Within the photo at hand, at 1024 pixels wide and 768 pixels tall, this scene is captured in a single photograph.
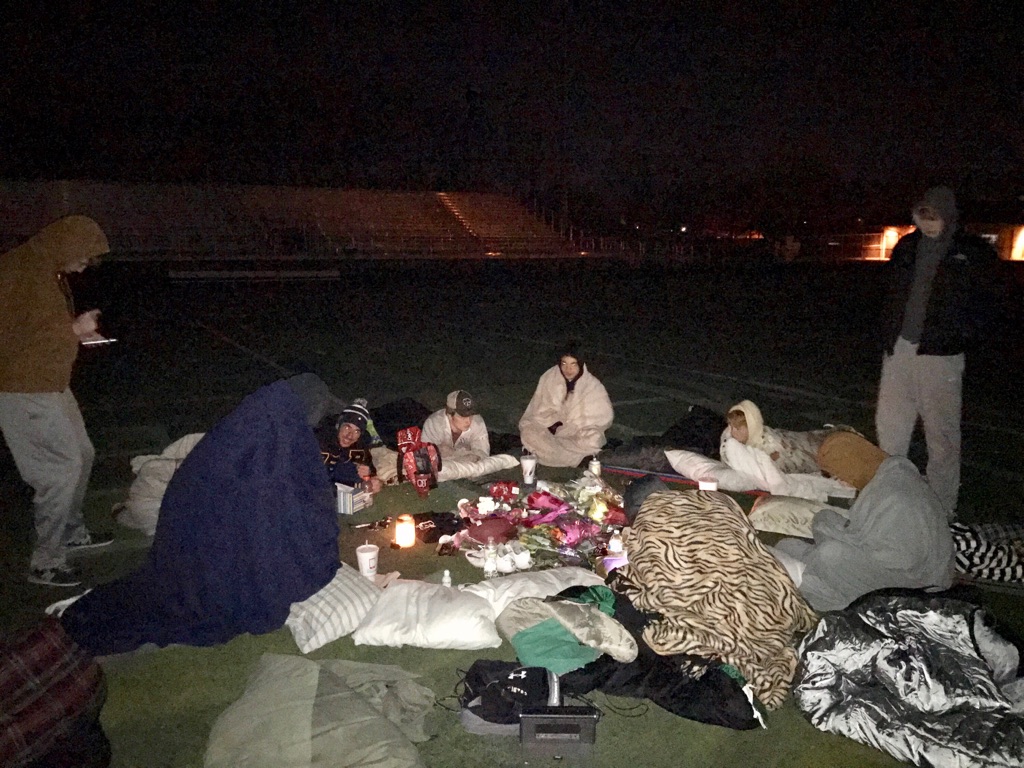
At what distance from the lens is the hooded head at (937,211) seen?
199 inches

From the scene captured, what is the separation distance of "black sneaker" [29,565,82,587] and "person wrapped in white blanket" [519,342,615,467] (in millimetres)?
3772

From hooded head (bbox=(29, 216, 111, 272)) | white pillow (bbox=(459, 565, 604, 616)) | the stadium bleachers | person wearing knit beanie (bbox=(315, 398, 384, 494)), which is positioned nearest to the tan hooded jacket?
hooded head (bbox=(29, 216, 111, 272))

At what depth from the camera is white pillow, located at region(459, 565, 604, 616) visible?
408 cm

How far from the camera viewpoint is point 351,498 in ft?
18.0

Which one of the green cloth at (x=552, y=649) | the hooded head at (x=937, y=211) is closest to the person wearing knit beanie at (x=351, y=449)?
the green cloth at (x=552, y=649)

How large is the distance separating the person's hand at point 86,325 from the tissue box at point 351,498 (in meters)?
1.91

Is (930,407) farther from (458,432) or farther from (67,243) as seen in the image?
(67,243)

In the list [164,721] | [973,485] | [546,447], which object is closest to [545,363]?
[546,447]

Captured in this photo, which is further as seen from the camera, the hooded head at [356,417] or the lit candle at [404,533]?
the hooded head at [356,417]

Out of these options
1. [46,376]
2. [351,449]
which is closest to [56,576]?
[46,376]

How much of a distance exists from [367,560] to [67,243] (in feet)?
8.23

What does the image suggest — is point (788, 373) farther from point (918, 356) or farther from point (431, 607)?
Result: point (431, 607)

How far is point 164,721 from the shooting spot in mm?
3281

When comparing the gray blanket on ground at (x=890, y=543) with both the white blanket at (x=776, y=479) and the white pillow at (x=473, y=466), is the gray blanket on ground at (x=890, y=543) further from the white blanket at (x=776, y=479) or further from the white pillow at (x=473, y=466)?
the white pillow at (x=473, y=466)
